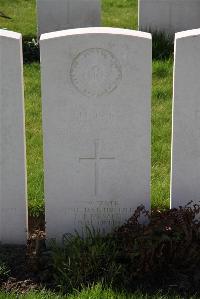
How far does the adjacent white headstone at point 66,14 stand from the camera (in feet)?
26.2

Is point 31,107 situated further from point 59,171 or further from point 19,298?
point 19,298

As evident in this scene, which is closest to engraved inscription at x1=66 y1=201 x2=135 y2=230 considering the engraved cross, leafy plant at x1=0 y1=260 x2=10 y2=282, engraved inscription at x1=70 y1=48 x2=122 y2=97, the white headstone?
the white headstone

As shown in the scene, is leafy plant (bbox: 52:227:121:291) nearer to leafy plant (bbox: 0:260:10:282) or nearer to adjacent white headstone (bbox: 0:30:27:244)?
leafy plant (bbox: 0:260:10:282)

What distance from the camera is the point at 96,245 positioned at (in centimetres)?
359

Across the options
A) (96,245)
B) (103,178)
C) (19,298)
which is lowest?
(19,298)

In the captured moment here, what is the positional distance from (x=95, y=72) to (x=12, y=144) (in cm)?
62

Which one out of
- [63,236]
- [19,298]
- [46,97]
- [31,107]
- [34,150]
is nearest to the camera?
[19,298]

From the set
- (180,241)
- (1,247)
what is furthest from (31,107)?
(180,241)

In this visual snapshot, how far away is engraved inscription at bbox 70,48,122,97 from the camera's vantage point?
11.7ft

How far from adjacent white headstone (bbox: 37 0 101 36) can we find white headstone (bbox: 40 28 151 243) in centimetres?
452

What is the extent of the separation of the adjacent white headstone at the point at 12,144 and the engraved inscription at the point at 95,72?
0.31 metres

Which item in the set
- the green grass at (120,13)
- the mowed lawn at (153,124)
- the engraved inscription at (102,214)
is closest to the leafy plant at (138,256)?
the engraved inscription at (102,214)

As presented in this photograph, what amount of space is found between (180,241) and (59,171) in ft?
2.58

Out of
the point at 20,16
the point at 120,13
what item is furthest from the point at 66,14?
the point at 120,13
